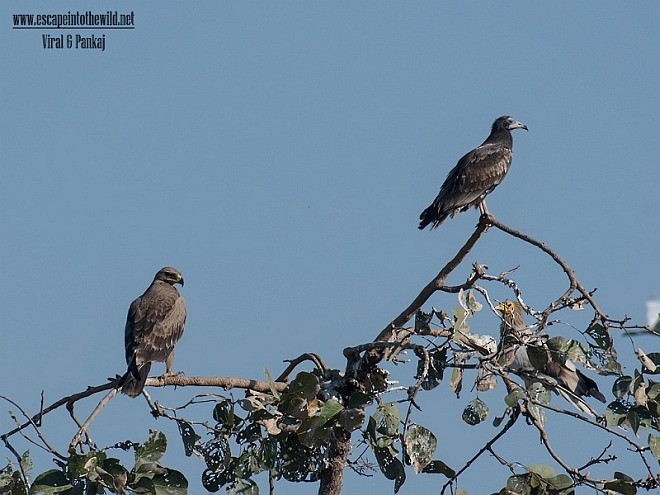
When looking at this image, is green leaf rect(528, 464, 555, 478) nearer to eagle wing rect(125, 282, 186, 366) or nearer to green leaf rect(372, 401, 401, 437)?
green leaf rect(372, 401, 401, 437)

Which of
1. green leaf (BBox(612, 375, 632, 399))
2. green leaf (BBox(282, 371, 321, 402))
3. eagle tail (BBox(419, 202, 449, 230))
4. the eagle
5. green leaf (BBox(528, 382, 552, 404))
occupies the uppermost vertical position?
eagle tail (BBox(419, 202, 449, 230))

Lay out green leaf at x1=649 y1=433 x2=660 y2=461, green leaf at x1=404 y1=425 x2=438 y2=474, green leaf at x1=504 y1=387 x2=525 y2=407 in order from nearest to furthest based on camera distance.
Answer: green leaf at x1=649 y1=433 x2=660 y2=461, green leaf at x1=504 y1=387 x2=525 y2=407, green leaf at x1=404 y1=425 x2=438 y2=474

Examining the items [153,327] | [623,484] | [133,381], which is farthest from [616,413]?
[153,327]

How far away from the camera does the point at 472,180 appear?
1276 centimetres

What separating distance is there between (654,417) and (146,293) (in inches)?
246

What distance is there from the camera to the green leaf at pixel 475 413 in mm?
6723

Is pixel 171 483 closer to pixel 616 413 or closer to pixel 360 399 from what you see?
pixel 360 399

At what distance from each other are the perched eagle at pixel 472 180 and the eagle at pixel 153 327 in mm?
3160

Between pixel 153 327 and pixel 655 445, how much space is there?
555 centimetres

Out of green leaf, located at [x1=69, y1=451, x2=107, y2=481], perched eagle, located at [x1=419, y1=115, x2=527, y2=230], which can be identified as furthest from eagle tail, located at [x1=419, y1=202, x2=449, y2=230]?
green leaf, located at [x1=69, y1=451, x2=107, y2=481]

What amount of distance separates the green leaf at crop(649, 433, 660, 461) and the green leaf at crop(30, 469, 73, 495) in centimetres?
339

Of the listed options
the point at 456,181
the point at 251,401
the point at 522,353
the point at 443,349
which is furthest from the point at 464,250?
the point at 456,181

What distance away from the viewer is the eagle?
31.6ft

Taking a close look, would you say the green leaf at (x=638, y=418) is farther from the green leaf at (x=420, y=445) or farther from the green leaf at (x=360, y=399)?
the green leaf at (x=360, y=399)
